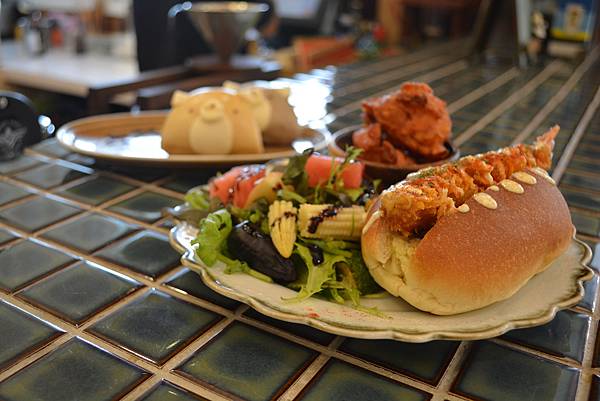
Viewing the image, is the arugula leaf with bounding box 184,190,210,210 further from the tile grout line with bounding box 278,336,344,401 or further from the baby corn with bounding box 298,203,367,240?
the tile grout line with bounding box 278,336,344,401

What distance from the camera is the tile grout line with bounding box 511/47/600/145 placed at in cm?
154

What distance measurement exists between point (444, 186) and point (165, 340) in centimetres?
33

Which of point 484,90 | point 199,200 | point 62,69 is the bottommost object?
point 62,69

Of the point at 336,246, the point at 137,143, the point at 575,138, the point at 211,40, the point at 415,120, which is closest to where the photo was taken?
the point at 336,246

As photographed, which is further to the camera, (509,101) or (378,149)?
(509,101)

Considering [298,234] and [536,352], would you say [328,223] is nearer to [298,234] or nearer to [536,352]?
[298,234]

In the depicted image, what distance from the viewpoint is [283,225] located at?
0.70 metres

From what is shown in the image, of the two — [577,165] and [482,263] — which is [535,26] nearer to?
[577,165]

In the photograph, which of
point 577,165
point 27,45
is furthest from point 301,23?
point 577,165

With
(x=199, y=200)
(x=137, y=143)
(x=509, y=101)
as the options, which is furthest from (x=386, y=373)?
(x=509, y=101)

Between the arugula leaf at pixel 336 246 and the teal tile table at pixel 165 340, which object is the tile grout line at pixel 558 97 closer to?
the teal tile table at pixel 165 340

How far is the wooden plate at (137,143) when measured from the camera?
110 centimetres

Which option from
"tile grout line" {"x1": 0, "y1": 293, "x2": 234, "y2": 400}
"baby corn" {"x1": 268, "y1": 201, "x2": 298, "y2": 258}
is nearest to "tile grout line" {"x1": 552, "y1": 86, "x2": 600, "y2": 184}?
"baby corn" {"x1": 268, "y1": 201, "x2": 298, "y2": 258}

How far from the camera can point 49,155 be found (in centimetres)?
123
